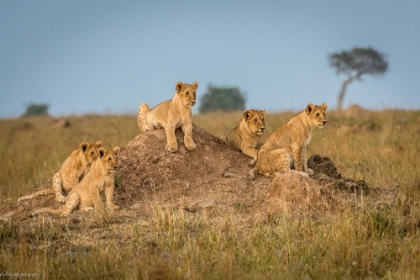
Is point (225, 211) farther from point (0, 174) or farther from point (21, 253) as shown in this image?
point (0, 174)

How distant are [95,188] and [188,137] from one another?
2.03 m

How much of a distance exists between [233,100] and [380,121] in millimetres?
28262

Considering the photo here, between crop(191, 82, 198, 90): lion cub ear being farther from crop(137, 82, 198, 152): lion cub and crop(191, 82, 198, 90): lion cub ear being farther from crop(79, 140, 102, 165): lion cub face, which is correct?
crop(79, 140, 102, 165): lion cub face

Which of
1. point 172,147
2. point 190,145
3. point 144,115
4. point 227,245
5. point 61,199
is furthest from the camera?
point 144,115

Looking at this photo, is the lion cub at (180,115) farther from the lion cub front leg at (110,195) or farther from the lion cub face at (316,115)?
the lion cub face at (316,115)

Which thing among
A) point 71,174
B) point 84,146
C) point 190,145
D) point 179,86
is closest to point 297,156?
point 190,145

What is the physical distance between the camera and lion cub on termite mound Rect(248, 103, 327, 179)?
404 inches

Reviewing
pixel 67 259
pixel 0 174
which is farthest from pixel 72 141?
pixel 67 259

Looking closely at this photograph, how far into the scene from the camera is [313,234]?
7453mm

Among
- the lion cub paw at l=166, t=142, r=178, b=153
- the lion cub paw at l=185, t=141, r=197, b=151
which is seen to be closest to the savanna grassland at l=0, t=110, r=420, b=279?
the lion cub paw at l=166, t=142, r=178, b=153

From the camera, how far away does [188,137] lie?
10.7 meters

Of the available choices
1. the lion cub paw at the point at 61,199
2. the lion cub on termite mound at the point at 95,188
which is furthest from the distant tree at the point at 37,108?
the lion cub on termite mound at the point at 95,188

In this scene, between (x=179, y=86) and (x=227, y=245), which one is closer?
(x=227, y=245)

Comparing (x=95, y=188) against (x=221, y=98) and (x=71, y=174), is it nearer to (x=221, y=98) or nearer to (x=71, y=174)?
(x=71, y=174)
